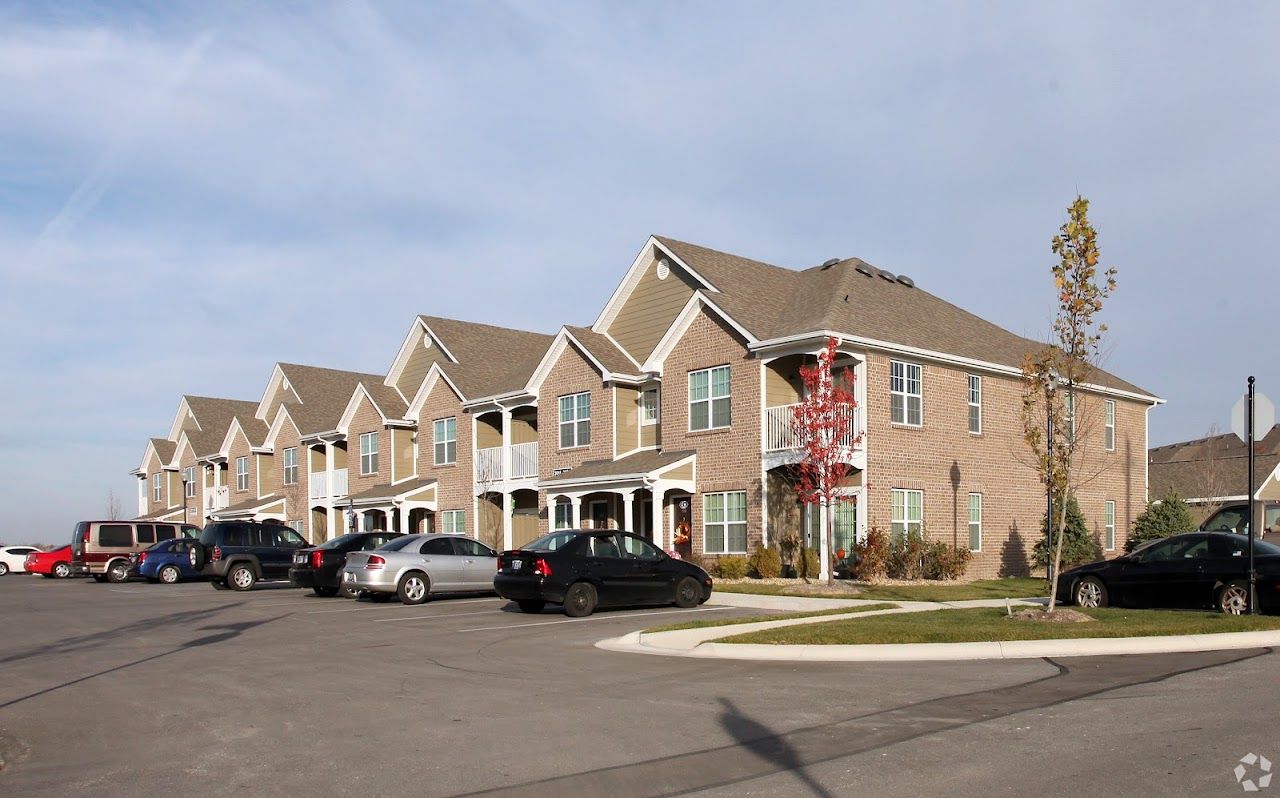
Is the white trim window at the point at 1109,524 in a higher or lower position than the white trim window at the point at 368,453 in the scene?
lower

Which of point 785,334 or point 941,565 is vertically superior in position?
point 785,334

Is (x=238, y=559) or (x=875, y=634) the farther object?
(x=238, y=559)

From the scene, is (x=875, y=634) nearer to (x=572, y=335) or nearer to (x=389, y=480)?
(x=572, y=335)

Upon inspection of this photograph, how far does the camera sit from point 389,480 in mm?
45781

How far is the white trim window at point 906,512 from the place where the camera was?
2861cm

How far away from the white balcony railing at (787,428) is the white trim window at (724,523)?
172cm

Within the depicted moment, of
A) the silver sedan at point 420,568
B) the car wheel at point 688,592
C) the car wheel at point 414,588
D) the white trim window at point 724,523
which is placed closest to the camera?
the car wheel at point 688,592

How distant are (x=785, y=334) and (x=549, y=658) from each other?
15.1 meters

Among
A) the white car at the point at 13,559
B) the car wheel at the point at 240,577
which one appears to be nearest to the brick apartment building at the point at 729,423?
the car wheel at the point at 240,577

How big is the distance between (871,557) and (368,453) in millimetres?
26281

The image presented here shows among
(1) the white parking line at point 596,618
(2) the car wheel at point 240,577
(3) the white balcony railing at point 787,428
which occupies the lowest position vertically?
(2) the car wheel at point 240,577

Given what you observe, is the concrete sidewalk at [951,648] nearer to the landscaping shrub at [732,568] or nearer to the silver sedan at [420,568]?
the silver sedan at [420,568]

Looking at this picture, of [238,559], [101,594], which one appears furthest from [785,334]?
[101,594]

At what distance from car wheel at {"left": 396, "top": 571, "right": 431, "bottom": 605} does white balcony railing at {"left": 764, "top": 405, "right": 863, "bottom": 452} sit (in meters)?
9.00
